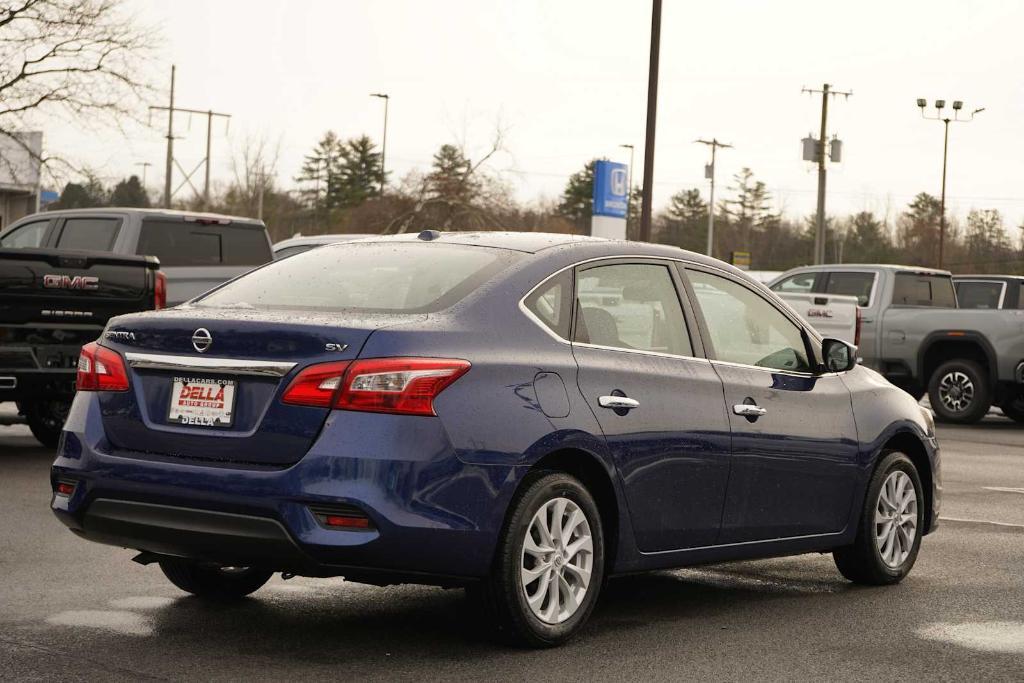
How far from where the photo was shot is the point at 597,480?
6.15 meters

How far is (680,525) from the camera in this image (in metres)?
6.47

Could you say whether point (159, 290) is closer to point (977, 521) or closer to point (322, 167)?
point (977, 521)

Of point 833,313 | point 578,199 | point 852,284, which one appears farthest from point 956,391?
point 578,199

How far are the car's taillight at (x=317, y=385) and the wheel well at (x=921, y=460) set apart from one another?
3.63 metres

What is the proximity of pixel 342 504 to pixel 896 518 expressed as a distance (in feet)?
11.6

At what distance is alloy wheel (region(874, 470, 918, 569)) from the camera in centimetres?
774

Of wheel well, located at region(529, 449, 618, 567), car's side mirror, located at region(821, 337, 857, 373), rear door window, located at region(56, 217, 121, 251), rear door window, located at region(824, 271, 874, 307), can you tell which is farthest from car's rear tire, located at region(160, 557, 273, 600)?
rear door window, located at region(824, 271, 874, 307)

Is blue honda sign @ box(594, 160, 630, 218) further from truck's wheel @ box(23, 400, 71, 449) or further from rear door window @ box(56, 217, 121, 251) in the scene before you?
truck's wheel @ box(23, 400, 71, 449)

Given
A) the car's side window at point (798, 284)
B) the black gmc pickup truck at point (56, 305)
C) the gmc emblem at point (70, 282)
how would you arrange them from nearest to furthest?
the black gmc pickup truck at point (56, 305) → the gmc emblem at point (70, 282) → the car's side window at point (798, 284)

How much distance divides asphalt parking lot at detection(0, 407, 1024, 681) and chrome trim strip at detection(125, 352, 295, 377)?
1033 millimetres

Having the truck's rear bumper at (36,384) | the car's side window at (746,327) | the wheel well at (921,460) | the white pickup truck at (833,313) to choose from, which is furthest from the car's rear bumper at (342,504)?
the white pickup truck at (833,313)

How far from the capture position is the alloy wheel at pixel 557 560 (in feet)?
19.1

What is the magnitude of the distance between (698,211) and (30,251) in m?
134

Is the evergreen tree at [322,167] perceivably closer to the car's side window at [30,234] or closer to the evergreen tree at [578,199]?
the evergreen tree at [578,199]
